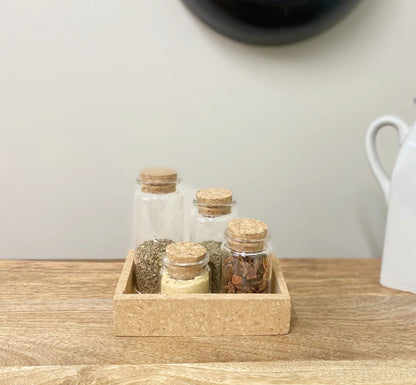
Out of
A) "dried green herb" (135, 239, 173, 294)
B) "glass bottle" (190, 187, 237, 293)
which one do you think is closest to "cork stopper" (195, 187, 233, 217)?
"glass bottle" (190, 187, 237, 293)

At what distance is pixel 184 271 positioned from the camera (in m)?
0.67

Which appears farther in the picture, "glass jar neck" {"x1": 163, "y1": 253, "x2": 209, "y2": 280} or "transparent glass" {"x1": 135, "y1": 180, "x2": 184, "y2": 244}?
"transparent glass" {"x1": 135, "y1": 180, "x2": 184, "y2": 244}

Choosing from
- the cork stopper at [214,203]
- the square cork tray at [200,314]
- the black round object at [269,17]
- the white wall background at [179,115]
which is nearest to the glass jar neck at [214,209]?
the cork stopper at [214,203]

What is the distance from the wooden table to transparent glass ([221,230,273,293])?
0.25ft

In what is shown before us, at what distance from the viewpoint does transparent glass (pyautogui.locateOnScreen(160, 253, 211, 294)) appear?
666 millimetres

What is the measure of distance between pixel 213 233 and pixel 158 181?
0.47ft

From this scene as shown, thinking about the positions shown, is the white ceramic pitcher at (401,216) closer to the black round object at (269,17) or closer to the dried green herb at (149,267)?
the black round object at (269,17)

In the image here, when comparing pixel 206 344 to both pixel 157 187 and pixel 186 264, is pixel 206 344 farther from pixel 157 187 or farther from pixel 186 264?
pixel 157 187

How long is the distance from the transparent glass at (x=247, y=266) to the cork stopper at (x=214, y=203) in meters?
0.06

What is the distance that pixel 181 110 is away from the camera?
0.99m

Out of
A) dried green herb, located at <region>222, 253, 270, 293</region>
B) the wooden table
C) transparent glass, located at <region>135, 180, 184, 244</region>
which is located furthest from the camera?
transparent glass, located at <region>135, 180, 184, 244</region>

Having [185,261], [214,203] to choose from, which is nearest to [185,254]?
[185,261]

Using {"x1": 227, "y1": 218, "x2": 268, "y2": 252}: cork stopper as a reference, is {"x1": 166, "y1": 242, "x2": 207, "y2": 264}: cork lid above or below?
below

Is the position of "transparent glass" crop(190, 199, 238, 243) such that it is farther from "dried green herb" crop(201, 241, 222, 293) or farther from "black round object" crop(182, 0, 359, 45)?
"black round object" crop(182, 0, 359, 45)
